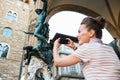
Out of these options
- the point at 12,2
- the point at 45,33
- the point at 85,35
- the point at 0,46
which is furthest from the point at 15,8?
the point at 85,35

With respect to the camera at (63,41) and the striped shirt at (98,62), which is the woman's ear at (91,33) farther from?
the camera at (63,41)

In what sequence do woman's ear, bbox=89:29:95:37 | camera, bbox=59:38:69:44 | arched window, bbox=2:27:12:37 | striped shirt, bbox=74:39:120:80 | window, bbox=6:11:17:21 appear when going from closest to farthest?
1. striped shirt, bbox=74:39:120:80
2. woman's ear, bbox=89:29:95:37
3. camera, bbox=59:38:69:44
4. arched window, bbox=2:27:12:37
5. window, bbox=6:11:17:21

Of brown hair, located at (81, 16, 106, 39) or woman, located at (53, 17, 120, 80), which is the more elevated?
brown hair, located at (81, 16, 106, 39)

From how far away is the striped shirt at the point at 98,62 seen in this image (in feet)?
Answer: 2.86

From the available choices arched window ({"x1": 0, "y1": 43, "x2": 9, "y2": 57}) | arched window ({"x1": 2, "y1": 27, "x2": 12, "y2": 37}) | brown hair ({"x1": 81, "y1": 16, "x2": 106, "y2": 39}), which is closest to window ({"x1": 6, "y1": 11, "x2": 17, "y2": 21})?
arched window ({"x1": 2, "y1": 27, "x2": 12, "y2": 37})

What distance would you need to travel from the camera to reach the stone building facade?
12.4m

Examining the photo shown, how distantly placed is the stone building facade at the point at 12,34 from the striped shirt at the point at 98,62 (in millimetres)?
11515

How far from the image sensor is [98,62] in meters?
0.90

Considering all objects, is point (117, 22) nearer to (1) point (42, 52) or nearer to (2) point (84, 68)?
(1) point (42, 52)

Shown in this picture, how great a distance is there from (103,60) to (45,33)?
5.55 feet

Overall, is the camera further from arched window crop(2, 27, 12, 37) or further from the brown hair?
arched window crop(2, 27, 12, 37)

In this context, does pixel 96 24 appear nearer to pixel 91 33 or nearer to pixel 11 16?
pixel 91 33

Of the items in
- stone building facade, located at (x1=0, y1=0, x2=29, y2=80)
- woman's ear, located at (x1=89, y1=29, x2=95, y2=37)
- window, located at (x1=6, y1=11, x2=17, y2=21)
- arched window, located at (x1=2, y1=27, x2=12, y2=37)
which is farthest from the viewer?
window, located at (x1=6, y1=11, x2=17, y2=21)

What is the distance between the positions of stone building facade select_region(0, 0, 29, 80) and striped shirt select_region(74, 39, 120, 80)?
37.8 feet
